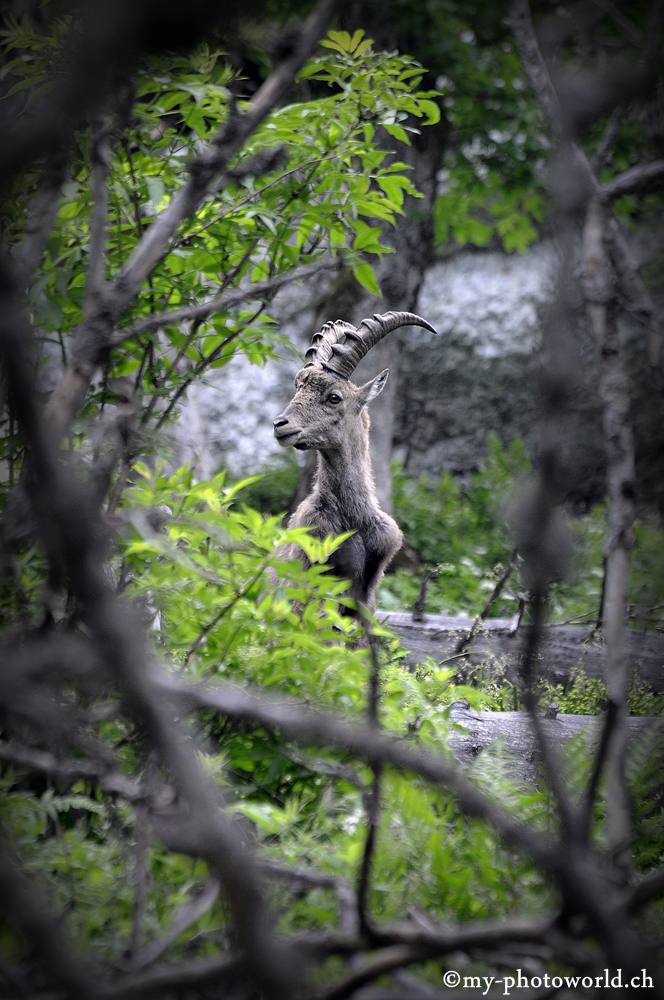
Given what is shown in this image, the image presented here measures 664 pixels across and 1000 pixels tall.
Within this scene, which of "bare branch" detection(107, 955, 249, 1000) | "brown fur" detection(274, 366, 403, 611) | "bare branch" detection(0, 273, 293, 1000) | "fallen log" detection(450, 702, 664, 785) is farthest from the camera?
"brown fur" detection(274, 366, 403, 611)

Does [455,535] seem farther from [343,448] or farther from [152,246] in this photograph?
[152,246]

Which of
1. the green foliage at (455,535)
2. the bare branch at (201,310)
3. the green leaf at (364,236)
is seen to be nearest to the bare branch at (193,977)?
the bare branch at (201,310)

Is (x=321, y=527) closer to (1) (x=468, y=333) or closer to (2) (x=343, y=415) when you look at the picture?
(2) (x=343, y=415)

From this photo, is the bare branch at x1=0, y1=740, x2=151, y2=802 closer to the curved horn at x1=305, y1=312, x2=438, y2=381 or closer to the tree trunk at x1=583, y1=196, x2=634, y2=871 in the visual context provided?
the tree trunk at x1=583, y1=196, x2=634, y2=871

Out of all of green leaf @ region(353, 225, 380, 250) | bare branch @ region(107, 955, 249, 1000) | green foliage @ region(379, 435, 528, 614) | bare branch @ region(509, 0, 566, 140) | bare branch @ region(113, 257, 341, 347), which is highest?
bare branch @ region(509, 0, 566, 140)

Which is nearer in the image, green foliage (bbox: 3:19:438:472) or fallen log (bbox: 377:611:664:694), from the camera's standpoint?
green foliage (bbox: 3:19:438:472)

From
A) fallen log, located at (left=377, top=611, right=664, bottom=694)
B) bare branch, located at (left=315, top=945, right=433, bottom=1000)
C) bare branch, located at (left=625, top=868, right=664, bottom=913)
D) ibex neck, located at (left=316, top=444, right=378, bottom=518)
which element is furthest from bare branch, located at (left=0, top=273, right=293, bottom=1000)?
fallen log, located at (left=377, top=611, right=664, bottom=694)

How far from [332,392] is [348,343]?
0.45 m

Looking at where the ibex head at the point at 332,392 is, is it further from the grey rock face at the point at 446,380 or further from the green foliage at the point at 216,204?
the grey rock face at the point at 446,380

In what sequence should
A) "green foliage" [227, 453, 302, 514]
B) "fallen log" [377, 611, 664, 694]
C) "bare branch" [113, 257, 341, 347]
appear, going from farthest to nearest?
"green foliage" [227, 453, 302, 514] → "fallen log" [377, 611, 664, 694] → "bare branch" [113, 257, 341, 347]

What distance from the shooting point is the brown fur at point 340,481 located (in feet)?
17.9

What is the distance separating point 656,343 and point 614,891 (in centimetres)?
165

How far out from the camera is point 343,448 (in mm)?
5762

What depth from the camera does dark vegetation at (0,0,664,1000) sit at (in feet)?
3.56
